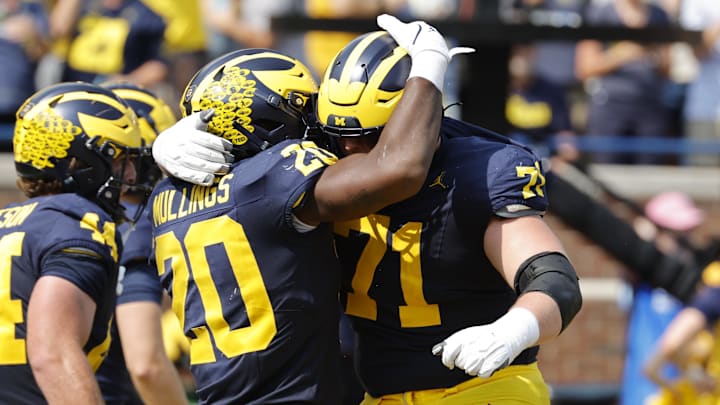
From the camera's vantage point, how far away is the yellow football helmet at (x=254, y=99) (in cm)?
396

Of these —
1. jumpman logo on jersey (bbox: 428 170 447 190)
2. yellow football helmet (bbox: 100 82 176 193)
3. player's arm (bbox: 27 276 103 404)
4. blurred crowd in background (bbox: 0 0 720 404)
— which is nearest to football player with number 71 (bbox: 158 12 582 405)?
jumpman logo on jersey (bbox: 428 170 447 190)

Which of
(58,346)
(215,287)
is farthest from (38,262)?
(215,287)

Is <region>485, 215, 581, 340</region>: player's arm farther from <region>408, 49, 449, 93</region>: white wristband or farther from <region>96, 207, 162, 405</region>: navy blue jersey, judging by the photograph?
<region>96, 207, 162, 405</region>: navy blue jersey

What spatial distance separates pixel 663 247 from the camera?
909 cm

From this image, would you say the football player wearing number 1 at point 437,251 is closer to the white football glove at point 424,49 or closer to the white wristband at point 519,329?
the white football glove at point 424,49

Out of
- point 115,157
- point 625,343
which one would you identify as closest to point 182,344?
point 625,343

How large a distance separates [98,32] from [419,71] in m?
6.04

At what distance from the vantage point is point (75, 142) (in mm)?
4438

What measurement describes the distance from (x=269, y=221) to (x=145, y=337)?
56.1 inches

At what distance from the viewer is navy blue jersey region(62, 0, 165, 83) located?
29.9ft

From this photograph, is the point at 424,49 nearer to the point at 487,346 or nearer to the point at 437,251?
the point at 437,251

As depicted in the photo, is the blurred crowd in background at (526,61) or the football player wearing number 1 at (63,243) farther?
the blurred crowd in background at (526,61)

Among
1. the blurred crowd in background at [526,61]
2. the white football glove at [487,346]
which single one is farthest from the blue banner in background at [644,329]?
the white football glove at [487,346]

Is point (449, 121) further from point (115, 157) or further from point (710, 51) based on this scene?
point (710, 51)
